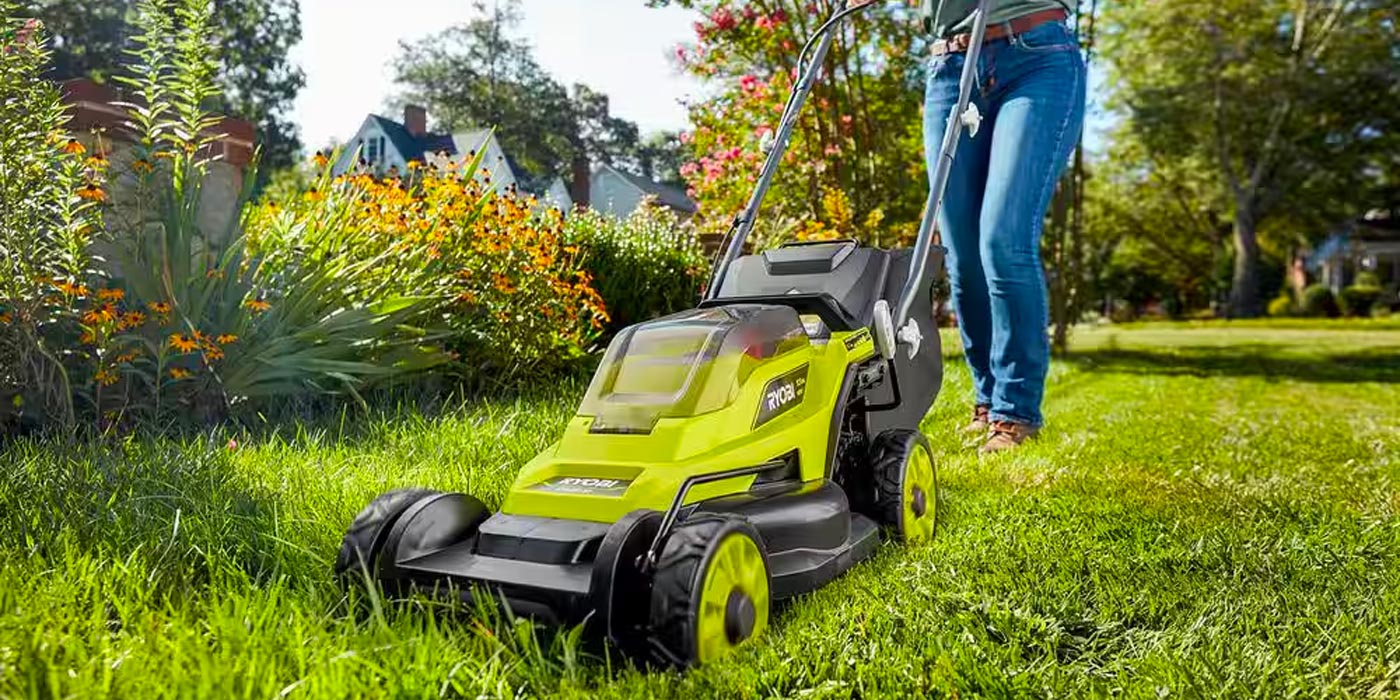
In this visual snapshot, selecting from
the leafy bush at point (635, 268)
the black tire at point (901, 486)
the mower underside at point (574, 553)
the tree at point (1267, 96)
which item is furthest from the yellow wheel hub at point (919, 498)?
the tree at point (1267, 96)

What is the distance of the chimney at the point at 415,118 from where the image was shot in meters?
17.8

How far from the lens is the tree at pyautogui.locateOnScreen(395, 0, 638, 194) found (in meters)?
14.8

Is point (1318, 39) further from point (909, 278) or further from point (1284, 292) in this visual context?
point (909, 278)

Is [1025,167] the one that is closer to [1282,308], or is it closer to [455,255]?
[455,255]

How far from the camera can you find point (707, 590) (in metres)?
1.66

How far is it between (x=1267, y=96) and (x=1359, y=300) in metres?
7.34

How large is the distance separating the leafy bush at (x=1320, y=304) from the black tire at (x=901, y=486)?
31.8 meters

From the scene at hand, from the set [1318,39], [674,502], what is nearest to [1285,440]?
[674,502]

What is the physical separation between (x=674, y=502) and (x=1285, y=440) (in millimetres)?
3645

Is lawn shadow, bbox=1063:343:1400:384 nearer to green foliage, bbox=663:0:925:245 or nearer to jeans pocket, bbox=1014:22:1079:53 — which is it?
green foliage, bbox=663:0:925:245

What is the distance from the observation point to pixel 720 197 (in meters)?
9.15

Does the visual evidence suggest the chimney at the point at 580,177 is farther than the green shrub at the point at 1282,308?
No

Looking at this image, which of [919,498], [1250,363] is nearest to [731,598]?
[919,498]

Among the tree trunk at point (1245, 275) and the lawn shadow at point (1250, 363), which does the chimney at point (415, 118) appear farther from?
the tree trunk at point (1245, 275)
